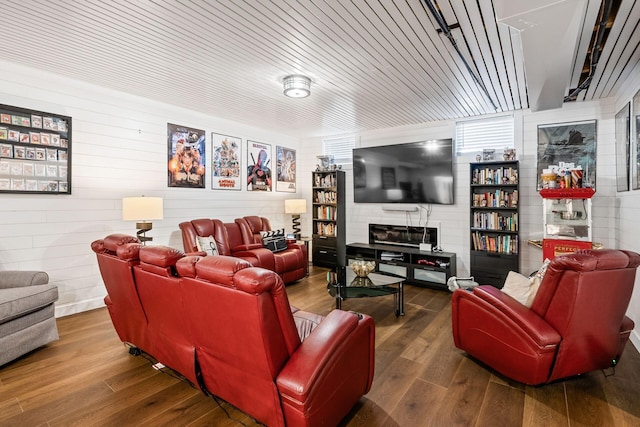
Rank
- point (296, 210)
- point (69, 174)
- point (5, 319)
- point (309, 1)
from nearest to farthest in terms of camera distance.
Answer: point (309, 1) → point (5, 319) → point (69, 174) → point (296, 210)

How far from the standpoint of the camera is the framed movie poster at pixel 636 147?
3074 mm

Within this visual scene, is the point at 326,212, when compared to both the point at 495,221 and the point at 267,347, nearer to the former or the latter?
the point at 495,221

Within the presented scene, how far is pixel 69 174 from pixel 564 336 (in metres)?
4.76

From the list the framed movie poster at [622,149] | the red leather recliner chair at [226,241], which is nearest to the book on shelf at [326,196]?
the red leather recliner chair at [226,241]

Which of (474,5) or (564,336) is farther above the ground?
(474,5)

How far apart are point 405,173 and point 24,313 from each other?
4928 mm

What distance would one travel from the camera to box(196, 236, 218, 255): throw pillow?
4.37 m

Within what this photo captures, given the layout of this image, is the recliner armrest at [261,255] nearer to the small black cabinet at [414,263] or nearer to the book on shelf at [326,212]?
the small black cabinet at [414,263]

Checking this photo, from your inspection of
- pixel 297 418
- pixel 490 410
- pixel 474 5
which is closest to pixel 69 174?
pixel 297 418

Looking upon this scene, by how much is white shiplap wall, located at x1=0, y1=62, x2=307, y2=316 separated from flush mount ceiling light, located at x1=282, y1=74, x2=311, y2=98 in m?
2.02

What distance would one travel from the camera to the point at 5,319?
2475 millimetres

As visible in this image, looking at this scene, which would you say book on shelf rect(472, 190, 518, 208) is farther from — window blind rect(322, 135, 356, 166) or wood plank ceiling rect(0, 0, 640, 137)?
window blind rect(322, 135, 356, 166)

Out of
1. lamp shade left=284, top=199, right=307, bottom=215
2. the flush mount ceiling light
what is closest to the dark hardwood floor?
the flush mount ceiling light

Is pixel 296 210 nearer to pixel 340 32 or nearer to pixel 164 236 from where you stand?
pixel 164 236
